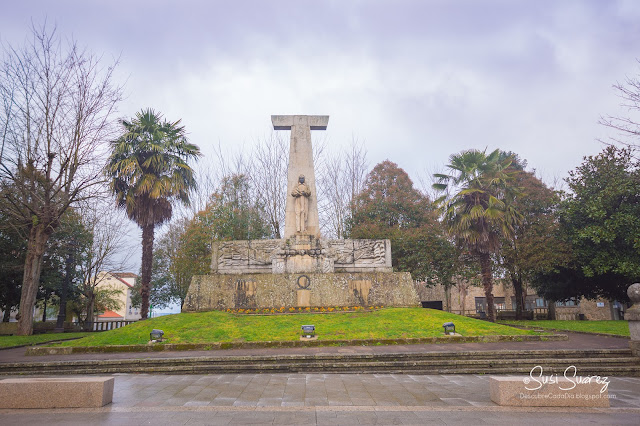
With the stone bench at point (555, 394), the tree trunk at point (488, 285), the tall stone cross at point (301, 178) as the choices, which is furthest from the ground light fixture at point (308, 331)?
the tree trunk at point (488, 285)

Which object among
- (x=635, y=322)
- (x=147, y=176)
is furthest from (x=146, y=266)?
(x=635, y=322)

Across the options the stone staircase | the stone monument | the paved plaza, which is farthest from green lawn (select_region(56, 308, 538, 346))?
the paved plaza

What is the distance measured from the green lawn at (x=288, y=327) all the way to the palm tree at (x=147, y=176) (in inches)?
233

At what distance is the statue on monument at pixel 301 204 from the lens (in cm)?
1759

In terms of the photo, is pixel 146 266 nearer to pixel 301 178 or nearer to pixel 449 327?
pixel 301 178

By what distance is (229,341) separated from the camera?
35.7ft

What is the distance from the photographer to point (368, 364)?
28.8 ft

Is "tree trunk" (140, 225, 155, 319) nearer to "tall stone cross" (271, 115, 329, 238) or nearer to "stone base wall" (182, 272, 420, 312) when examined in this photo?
"stone base wall" (182, 272, 420, 312)

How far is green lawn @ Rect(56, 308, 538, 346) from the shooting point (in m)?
11.3

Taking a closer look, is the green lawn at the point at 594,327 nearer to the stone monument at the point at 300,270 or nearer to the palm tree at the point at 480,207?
the palm tree at the point at 480,207

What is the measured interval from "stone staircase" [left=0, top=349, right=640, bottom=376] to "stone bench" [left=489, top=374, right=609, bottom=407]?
10.3 ft

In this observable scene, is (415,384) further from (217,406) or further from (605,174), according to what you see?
(605,174)

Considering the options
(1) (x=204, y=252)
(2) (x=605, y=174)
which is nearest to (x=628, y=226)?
(2) (x=605, y=174)

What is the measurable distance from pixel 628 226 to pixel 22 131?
24.5 m
